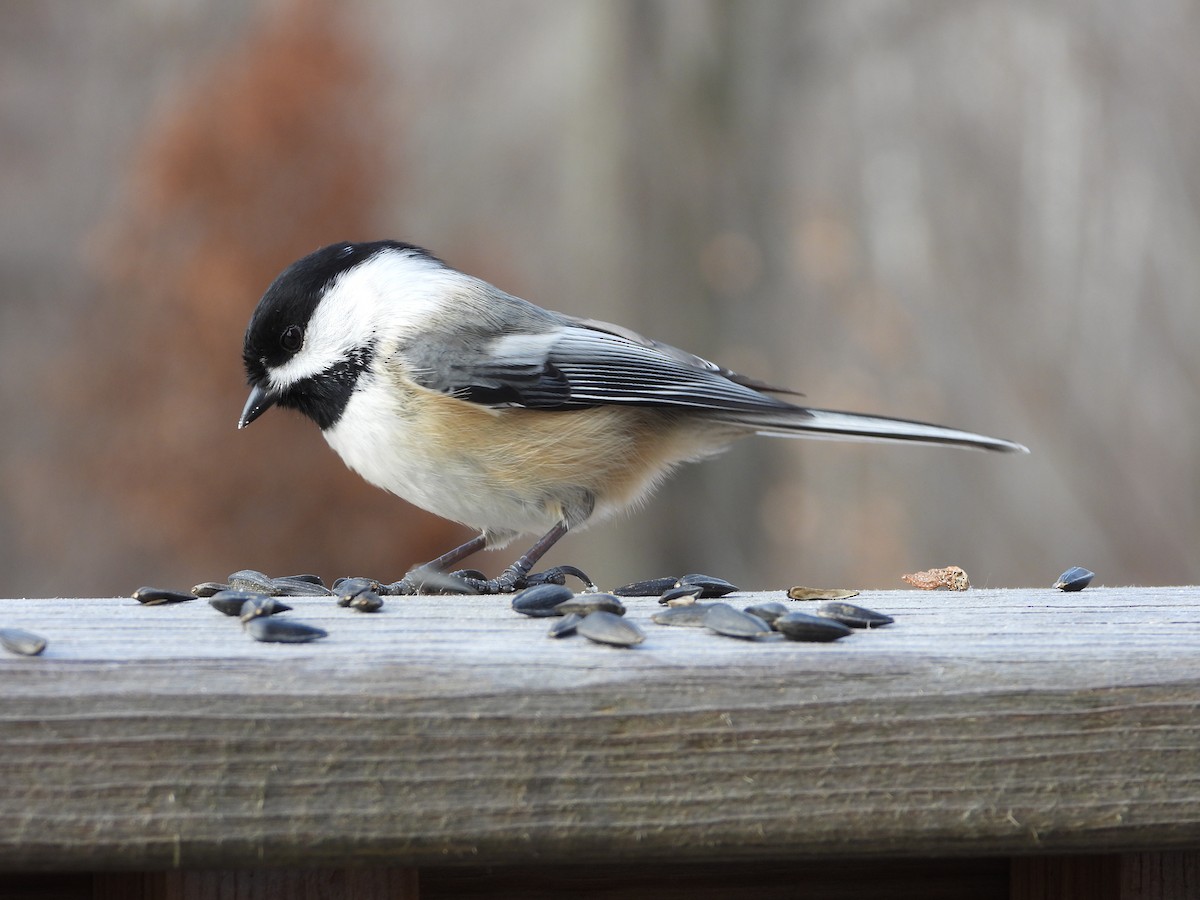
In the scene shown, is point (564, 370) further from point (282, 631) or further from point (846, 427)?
point (282, 631)

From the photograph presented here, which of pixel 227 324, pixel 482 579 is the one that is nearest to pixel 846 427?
pixel 482 579

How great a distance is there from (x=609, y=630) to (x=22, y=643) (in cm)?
55

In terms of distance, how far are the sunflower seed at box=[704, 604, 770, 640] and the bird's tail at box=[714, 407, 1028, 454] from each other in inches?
42.1

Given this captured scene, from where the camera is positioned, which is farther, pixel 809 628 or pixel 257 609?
pixel 257 609

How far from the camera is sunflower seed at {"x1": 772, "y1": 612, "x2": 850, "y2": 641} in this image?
4.02ft

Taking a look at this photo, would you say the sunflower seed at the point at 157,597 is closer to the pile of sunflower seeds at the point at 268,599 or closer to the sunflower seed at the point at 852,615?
the pile of sunflower seeds at the point at 268,599

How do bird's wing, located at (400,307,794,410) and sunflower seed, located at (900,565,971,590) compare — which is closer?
sunflower seed, located at (900,565,971,590)

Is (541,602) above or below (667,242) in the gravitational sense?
below

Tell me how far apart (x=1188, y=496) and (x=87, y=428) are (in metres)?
4.49

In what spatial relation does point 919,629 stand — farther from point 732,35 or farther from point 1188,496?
point 732,35

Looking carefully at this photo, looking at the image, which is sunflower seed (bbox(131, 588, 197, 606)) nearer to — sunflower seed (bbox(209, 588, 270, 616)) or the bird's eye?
sunflower seed (bbox(209, 588, 270, 616))

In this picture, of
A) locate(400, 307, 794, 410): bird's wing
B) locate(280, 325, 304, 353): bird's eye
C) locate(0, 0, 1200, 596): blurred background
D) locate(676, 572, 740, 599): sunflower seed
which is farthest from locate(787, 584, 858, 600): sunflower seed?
locate(0, 0, 1200, 596): blurred background

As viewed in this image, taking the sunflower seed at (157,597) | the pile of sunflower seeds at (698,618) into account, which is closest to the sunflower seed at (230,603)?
the sunflower seed at (157,597)

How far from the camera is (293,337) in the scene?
239 cm
